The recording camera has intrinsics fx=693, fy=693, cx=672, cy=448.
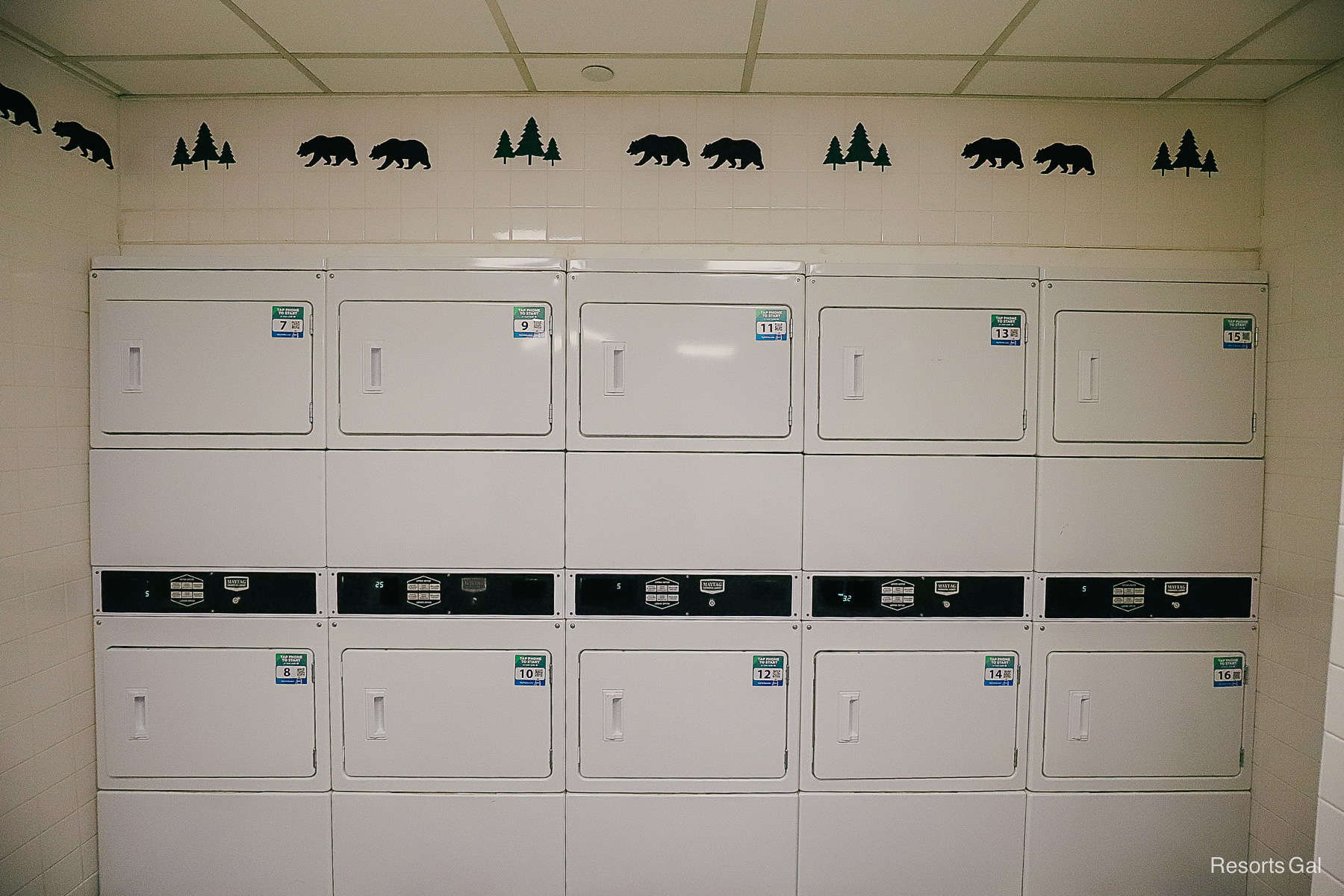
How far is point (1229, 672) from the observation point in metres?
2.23

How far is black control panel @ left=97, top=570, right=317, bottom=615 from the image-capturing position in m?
2.18

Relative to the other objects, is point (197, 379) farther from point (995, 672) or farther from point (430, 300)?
point (995, 672)

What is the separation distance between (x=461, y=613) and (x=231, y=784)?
0.91 meters

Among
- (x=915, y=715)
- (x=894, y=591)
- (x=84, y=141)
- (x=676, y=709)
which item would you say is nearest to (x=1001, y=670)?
(x=915, y=715)

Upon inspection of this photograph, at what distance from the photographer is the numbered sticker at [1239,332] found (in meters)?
2.19

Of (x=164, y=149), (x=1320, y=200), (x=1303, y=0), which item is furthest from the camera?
(x=164, y=149)

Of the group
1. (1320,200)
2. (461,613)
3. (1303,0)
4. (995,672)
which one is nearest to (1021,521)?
(995,672)

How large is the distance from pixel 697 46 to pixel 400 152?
107 centimetres

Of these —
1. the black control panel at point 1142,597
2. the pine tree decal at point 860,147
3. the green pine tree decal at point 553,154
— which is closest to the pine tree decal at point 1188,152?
the pine tree decal at point 860,147

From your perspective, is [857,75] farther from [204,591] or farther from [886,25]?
[204,591]

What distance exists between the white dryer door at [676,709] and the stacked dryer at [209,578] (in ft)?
2.88

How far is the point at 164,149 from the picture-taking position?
2357 mm

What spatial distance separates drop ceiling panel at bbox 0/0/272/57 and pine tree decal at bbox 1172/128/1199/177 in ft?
9.66

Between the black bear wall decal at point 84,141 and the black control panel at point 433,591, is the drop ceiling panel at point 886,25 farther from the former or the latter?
the black bear wall decal at point 84,141
